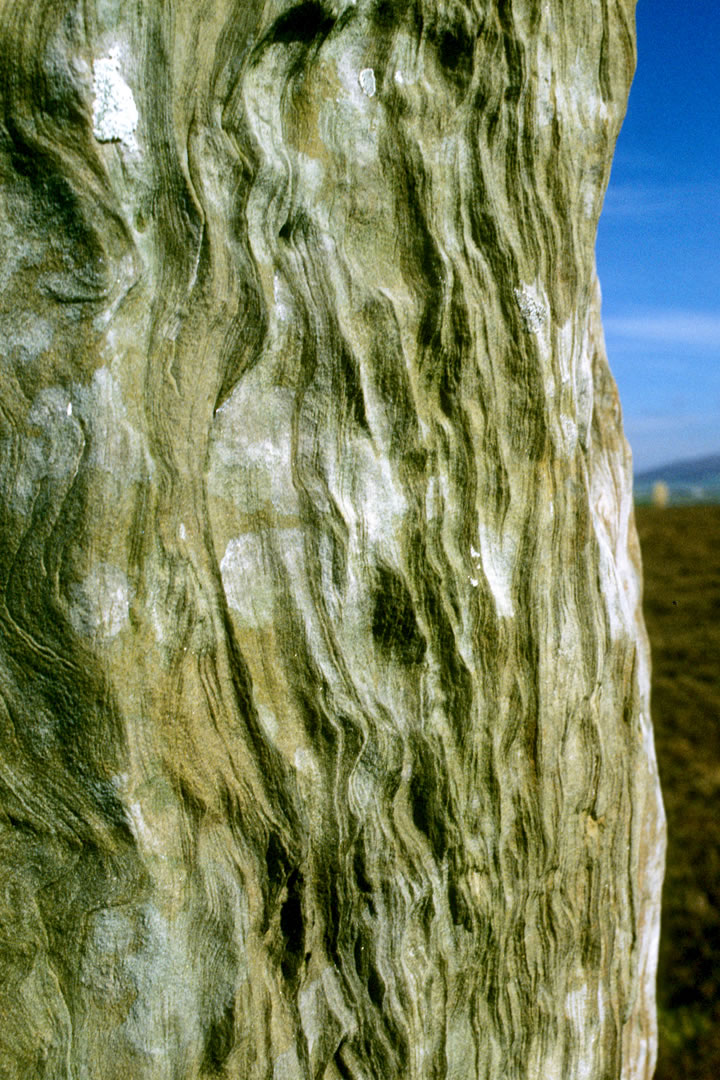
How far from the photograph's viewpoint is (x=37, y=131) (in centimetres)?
184

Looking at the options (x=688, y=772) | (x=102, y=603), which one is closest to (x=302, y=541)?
(x=102, y=603)

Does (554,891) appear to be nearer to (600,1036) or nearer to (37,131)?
(600,1036)

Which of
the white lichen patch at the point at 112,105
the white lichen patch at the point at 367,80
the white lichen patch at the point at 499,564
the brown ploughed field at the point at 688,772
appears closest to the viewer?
the white lichen patch at the point at 112,105

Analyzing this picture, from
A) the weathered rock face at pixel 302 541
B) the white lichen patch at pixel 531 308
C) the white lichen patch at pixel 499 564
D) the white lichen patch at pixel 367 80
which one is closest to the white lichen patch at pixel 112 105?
the weathered rock face at pixel 302 541

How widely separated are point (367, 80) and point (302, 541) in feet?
3.76

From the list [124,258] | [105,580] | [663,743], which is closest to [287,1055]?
[105,580]

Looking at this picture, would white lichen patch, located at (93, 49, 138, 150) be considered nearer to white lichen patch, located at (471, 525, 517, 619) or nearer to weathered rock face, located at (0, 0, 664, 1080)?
weathered rock face, located at (0, 0, 664, 1080)

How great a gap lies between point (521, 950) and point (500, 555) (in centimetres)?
111

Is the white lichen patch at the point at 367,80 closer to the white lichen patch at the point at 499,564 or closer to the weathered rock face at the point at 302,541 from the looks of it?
the weathered rock face at the point at 302,541

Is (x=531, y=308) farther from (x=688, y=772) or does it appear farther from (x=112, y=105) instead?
(x=688, y=772)

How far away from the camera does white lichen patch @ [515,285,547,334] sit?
2404 millimetres

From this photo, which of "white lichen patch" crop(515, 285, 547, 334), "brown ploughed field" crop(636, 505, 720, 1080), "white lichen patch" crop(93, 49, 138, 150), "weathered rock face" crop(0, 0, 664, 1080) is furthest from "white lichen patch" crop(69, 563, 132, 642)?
"brown ploughed field" crop(636, 505, 720, 1080)

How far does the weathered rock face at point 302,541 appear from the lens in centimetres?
189

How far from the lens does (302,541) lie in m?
2.14
